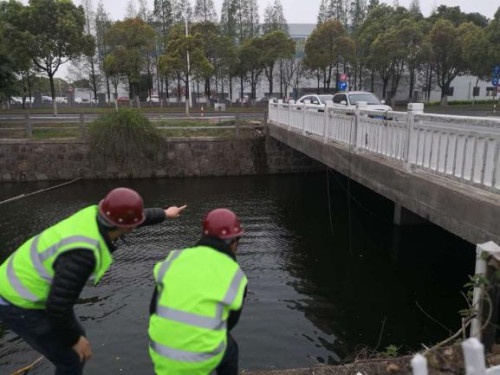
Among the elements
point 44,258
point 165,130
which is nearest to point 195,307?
point 44,258

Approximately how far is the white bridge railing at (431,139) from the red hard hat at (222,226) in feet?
10.7

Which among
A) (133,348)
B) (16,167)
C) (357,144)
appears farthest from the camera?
(16,167)

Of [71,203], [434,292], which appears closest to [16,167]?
[71,203]

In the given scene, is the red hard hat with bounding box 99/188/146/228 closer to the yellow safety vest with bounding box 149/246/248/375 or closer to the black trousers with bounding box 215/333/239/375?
the yellow safety vest with bounding box 149/246/248/375

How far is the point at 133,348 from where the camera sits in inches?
222

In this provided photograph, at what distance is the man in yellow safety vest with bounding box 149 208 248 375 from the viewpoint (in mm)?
2312

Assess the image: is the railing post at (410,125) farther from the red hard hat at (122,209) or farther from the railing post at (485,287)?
the red hard hat at (122,209)

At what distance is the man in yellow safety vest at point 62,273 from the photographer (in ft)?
8.38

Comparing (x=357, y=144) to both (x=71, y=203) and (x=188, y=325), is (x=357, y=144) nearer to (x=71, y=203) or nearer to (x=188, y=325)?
(x=188, y=325)

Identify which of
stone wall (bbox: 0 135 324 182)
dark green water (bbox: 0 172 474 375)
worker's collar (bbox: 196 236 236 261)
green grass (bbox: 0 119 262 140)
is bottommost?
dark green water (bbox: 0 172 474 375)

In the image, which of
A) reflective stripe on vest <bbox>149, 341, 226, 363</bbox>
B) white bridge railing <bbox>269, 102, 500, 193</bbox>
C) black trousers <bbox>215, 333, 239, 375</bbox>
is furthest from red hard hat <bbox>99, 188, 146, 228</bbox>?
white bridge railing <bbox>269, 102, 500, 193</bbox>

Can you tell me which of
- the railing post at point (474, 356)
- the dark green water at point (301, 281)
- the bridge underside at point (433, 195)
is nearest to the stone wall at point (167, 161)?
the dark green water at point (301, 281)

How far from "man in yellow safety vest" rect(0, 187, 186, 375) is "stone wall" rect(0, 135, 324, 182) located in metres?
15.0

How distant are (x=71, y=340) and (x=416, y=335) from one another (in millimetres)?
4672
